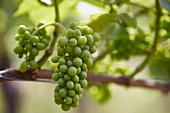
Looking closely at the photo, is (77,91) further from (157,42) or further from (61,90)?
(157,42)

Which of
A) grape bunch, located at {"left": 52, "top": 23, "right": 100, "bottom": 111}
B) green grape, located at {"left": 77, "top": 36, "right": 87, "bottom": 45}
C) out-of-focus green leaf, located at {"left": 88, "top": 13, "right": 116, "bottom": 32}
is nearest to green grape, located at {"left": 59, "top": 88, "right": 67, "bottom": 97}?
grape bunch, located at {"left": 52, "top": 23, "right": 100, "bottom": 111}

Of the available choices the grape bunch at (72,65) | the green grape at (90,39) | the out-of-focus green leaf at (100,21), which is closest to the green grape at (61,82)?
the grape bunch at (72,65)

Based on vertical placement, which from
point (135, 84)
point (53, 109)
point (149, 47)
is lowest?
point (53, 109)

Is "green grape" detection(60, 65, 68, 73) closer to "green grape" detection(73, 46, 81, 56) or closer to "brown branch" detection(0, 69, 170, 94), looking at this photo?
"green grape" detection(73, 46, 81, 56)

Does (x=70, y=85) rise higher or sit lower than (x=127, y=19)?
lower

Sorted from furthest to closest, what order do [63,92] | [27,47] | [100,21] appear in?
[100,21] < [27,47] < [63,92]

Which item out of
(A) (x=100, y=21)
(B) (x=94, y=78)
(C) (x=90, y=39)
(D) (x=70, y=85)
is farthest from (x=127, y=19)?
(D) (x=70, y=85)

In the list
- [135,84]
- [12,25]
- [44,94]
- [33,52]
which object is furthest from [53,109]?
[33,52]

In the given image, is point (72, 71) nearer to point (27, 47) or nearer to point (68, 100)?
point (68, 100)
